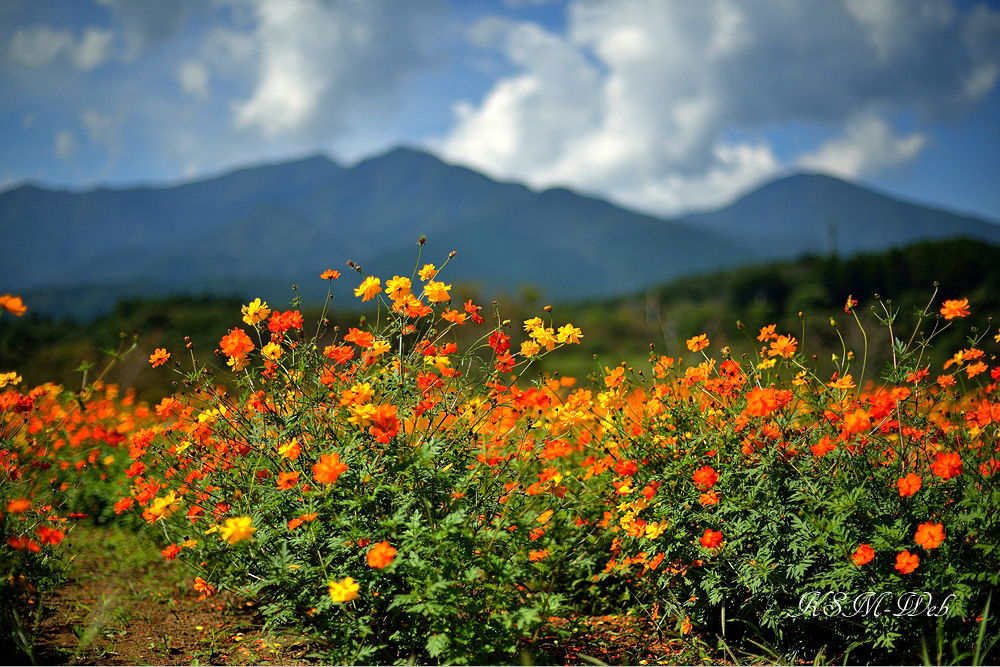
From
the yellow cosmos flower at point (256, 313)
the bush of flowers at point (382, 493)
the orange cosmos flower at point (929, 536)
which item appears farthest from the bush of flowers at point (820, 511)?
the yellow cosmos flower at point (256, 313)

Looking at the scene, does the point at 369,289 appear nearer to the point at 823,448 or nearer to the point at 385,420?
the point at 385,420

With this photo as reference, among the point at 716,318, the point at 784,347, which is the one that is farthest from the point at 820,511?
the point at 716,318

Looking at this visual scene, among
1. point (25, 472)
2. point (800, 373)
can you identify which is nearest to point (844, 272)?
point (800, 373)

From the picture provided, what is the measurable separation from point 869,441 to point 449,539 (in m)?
1.66

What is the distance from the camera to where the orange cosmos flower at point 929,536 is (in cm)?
174

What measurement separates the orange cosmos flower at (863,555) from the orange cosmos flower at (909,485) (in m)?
0.22

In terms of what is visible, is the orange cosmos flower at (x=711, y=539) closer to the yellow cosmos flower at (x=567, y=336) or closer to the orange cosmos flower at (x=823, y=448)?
the orange cosmos flower at (x=823, y=448)

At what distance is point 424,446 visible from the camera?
1.84 metres

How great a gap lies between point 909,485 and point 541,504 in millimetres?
1342

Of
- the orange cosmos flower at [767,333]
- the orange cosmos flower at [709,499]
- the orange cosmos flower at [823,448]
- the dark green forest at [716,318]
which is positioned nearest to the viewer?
the orange cosmos flower at [823,448]

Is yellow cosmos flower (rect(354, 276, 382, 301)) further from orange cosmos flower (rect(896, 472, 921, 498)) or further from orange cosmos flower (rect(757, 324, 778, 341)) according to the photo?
orange cosmos flower (rect(896, 472, 921, 498))

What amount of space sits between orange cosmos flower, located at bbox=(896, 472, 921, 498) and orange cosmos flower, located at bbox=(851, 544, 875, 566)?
217 mm

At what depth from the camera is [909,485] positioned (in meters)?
1.82

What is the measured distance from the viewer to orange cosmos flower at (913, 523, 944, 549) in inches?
68.6
